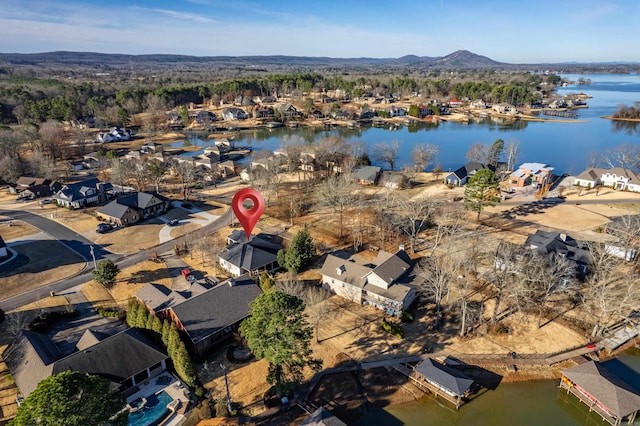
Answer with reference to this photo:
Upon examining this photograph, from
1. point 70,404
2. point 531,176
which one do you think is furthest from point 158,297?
point 531,176

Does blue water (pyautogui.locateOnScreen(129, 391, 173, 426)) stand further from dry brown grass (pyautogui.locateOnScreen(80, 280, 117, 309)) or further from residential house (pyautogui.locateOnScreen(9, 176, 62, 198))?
residential house (pyautogui.locateOnScreen(9, 176, 62, 198))

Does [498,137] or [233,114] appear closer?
[498,137]

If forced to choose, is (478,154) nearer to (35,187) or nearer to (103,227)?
(103,227)

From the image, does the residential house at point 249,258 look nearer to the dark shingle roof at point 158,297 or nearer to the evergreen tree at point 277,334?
the dark shingle roof at point 158,297

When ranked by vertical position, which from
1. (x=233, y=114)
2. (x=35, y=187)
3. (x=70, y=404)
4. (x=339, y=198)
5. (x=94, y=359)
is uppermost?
(x=233, y=114)

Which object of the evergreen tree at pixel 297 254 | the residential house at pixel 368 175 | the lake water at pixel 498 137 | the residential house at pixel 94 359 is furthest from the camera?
the lake water at pixel 498 137

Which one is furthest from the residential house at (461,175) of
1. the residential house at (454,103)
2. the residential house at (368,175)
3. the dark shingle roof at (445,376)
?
the residential house at (454,103)
